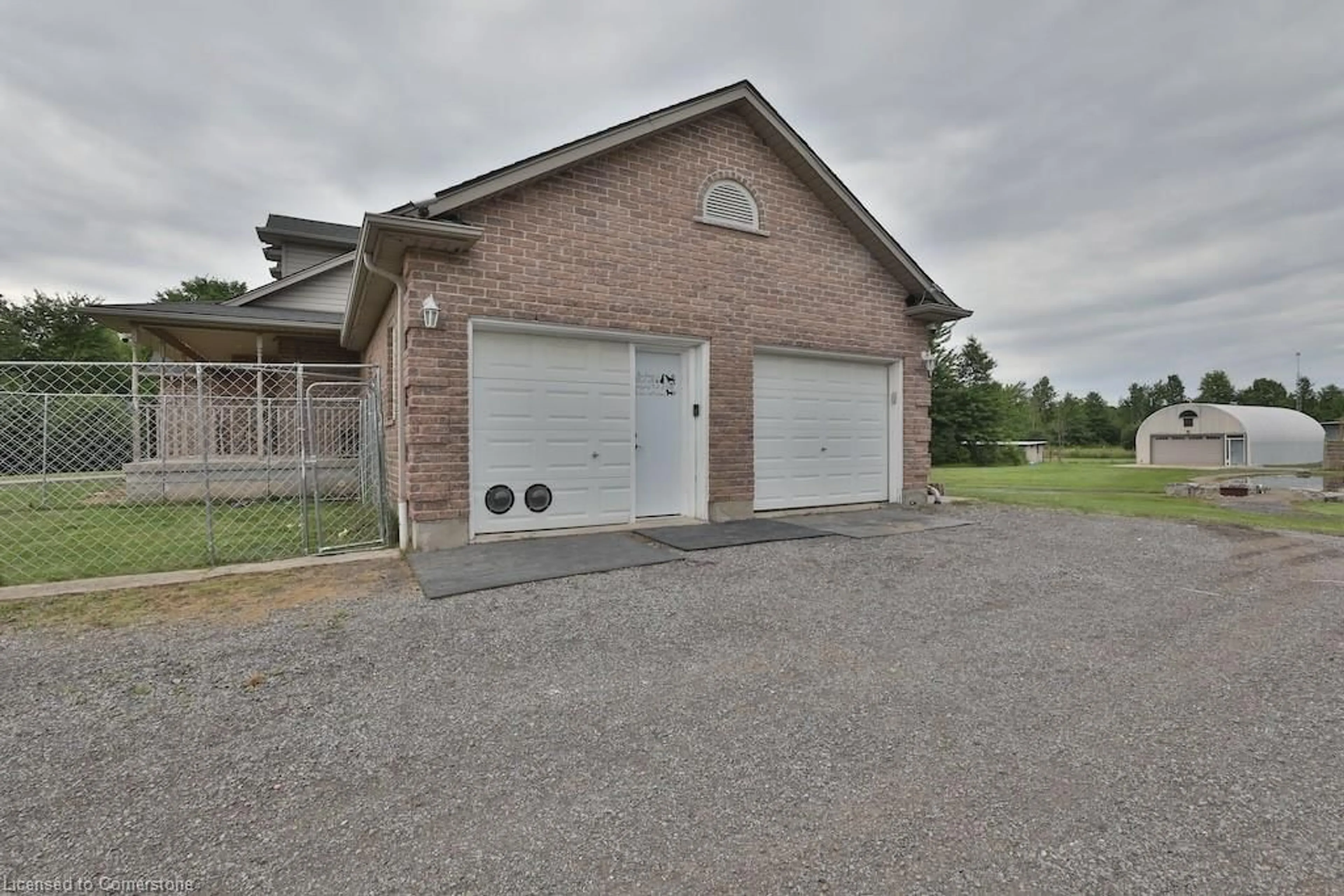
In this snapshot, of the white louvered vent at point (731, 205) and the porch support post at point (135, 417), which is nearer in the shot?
the porch support post at point (135, 417)

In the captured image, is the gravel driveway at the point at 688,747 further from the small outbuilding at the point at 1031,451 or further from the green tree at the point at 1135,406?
the green tree at the point at 1135,406

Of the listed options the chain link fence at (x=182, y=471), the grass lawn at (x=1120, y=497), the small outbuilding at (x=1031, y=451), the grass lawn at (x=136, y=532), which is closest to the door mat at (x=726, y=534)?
the chain link fence at (x=182, y=471)

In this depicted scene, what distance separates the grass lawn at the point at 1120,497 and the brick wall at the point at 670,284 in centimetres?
365

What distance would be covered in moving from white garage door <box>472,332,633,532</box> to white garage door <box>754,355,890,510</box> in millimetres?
2116

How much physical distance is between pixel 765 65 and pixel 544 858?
1134cm

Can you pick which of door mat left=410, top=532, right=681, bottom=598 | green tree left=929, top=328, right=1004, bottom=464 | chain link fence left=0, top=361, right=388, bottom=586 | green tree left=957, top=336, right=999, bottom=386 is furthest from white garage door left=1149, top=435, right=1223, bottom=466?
chain link fence left=0, top=361, right=388, bottom=586

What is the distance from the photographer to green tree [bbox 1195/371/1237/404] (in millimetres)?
60594

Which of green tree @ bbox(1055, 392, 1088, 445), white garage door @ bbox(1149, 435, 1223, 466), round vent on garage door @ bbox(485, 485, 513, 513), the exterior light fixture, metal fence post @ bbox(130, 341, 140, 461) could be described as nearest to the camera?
the exterior light fixture

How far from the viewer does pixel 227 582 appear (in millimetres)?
4918

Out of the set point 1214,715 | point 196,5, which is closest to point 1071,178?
point 1214,715

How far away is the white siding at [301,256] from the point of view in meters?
15.9

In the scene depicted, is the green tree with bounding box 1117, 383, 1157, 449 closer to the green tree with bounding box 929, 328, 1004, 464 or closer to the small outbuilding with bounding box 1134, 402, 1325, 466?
the small outbuilding with bounding box 1134, 402, 1325, 466

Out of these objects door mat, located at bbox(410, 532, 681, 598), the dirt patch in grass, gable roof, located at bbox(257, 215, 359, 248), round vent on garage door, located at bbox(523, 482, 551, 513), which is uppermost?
gable roof, located at bbox(257, 215, 359, 248)

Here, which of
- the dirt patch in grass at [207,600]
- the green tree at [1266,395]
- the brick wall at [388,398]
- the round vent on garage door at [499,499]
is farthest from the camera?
the green tree at [1266,395]
